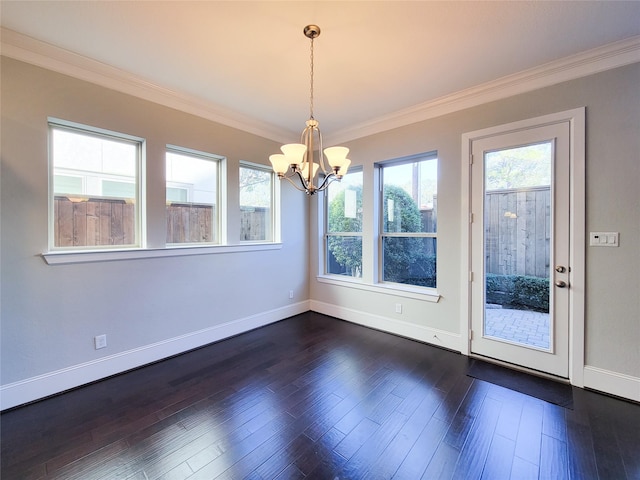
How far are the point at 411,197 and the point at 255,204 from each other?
2150 millimetres

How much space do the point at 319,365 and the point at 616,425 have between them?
2.23 m

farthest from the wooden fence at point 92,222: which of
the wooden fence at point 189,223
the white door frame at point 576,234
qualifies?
the white door frame at point 576,234

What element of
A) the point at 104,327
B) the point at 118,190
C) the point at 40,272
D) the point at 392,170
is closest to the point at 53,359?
the point at 104,327

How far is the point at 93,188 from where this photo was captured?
2.50m

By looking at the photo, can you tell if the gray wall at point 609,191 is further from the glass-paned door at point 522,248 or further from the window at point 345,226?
the window at point 345,226

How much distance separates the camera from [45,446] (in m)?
1.69

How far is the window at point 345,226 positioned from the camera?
403 centimetres

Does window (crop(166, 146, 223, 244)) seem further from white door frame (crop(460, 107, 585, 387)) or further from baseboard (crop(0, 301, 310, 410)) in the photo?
white door frame (crop(460, 107, 585, 387))

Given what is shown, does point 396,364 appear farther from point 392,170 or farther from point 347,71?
point 347,71

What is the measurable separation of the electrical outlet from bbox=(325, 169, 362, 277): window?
294 cm

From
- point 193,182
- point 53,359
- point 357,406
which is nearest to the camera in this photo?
point 357,406

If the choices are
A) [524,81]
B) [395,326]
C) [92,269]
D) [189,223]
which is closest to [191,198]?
[189,223]

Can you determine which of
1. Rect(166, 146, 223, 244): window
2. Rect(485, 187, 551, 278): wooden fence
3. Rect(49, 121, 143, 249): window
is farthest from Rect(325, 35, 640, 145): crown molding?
Rect(49, 121, 143, 249): window

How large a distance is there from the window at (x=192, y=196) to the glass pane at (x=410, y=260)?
231 centimetres
